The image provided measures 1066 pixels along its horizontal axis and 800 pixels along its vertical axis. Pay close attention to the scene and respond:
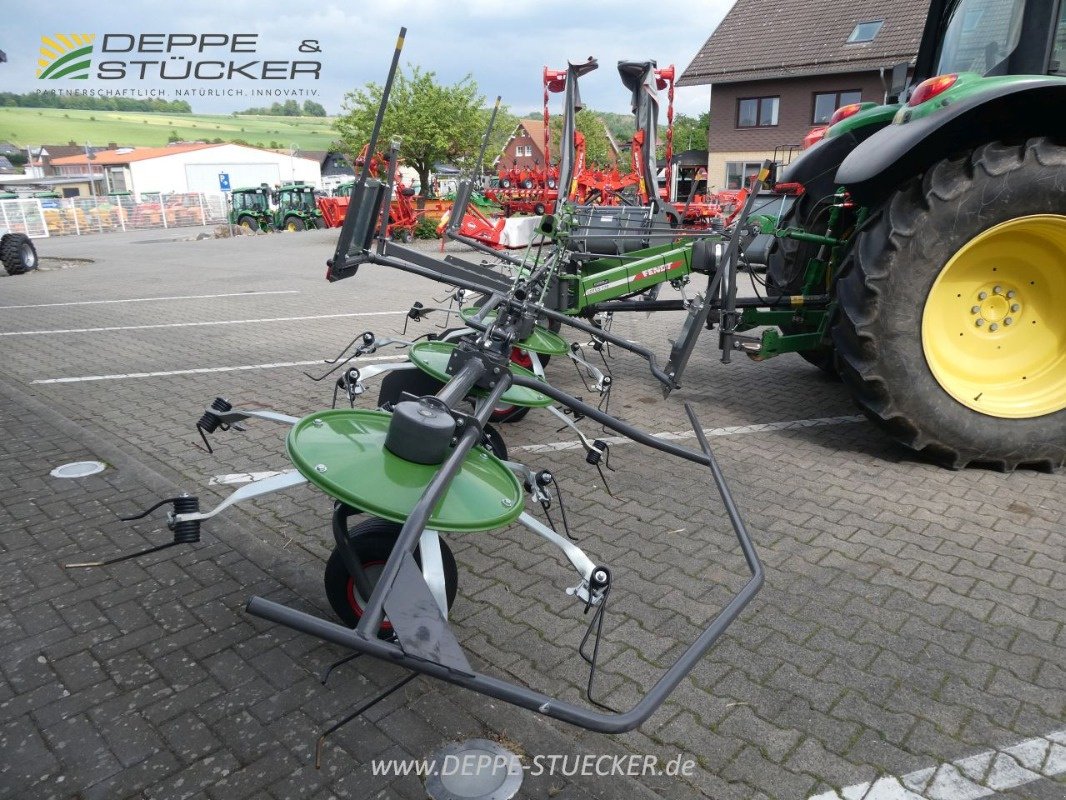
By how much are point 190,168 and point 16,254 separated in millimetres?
48356

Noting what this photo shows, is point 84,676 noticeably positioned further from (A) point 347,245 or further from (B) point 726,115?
(B) point 726,115

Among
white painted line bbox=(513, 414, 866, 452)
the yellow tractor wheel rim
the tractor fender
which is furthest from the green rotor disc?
the yellow tractor wheel rim

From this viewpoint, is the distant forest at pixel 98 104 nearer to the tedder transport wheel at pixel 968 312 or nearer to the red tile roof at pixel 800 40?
the red tile roof at pixel 800 40

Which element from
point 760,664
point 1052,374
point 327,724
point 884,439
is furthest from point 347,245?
point 1052,374

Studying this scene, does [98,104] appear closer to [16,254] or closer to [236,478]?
[16,254]

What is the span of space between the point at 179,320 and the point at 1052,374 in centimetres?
875

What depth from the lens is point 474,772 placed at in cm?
213

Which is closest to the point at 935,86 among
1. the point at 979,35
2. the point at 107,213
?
the point at 979,35

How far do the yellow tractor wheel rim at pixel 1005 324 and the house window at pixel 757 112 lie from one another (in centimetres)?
2652

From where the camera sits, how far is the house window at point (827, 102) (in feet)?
86.1

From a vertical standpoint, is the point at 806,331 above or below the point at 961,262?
below

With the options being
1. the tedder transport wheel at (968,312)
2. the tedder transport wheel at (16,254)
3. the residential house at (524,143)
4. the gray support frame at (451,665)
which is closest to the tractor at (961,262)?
the tedder transport wheel at (968,312)

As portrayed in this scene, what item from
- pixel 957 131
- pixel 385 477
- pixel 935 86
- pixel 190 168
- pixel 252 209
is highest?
pixel 190 168

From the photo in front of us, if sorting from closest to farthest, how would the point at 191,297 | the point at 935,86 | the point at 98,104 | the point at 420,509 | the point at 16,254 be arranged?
the point at 420,509, the point at 935,86, the point at 191,297, the point at 16,254, the point at 98,104
